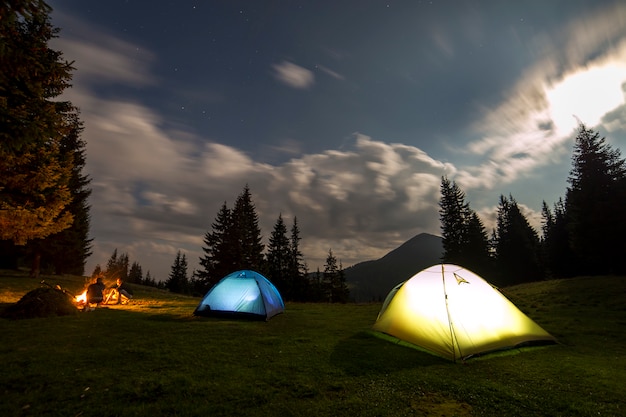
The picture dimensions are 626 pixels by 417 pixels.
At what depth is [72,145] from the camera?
30734mm

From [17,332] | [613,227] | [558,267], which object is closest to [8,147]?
[17,332]

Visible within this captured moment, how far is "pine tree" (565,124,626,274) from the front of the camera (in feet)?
92.2

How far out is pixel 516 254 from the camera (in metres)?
51.0

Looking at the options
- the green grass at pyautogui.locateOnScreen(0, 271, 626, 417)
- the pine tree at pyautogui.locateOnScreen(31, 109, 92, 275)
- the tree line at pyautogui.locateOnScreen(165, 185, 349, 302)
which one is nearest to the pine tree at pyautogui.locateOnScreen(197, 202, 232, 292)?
the tree line at pyautogui.locateOnScreen(165, 185, 349, 302)

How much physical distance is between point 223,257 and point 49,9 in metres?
36.1

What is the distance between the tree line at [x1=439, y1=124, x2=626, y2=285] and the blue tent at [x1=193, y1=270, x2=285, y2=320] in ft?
113

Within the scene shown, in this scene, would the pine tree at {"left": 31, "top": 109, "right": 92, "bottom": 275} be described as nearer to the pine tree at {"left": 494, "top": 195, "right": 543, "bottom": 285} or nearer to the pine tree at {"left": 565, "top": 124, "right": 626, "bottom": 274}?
the pine tree at {"left": 565, "top": 124, "right": 626, "bottom": 274}

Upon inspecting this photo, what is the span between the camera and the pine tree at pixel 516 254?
50.3 meters

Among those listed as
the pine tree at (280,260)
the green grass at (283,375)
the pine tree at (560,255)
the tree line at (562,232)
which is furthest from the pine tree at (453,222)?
the green grass at (283,375)

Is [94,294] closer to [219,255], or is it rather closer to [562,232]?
[219,255]

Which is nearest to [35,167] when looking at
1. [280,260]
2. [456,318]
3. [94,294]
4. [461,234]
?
[94,294]

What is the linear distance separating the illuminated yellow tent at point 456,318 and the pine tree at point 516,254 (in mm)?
49835

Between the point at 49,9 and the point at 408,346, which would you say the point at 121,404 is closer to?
the point at 408,346

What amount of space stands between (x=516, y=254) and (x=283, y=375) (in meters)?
58.4
